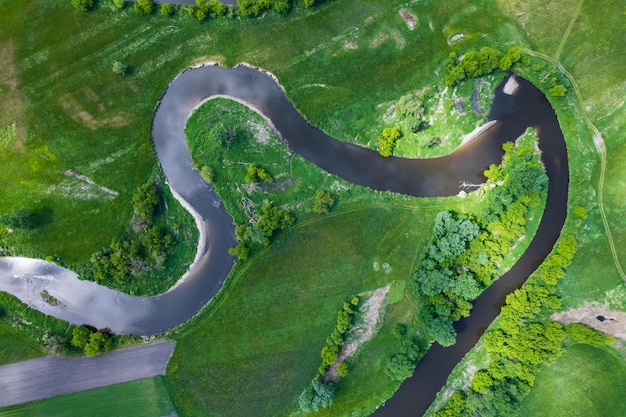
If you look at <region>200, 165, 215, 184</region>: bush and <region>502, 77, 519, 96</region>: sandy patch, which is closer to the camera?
<region>200, 165, 215, 184</region>: bush

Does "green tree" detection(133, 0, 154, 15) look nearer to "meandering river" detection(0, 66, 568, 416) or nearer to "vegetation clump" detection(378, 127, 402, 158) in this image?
"meandering river" detection(0, 66, 568, 416)

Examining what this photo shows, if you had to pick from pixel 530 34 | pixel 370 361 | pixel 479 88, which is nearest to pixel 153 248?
pixel 370 361

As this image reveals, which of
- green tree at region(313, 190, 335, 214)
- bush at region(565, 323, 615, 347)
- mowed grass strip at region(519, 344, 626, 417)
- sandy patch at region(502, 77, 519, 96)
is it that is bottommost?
mowed grass strip at region(519, 344, 626, 417)

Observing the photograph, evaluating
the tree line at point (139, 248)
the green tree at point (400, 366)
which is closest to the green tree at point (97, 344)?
the tree line at point (139, 248)

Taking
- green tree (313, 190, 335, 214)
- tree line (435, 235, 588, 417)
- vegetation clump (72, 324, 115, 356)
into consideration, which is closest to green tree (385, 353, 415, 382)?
tree line (435, 235, 588, 417)

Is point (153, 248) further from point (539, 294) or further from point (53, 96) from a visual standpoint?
point (539, 294)

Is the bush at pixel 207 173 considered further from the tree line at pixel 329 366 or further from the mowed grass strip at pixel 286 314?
the tree line at pixel 329 366
